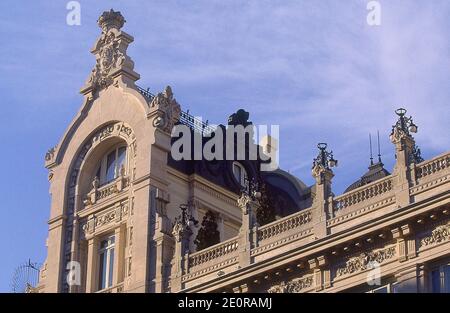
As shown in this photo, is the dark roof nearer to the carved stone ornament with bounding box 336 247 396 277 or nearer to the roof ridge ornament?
the roof ridge ornament

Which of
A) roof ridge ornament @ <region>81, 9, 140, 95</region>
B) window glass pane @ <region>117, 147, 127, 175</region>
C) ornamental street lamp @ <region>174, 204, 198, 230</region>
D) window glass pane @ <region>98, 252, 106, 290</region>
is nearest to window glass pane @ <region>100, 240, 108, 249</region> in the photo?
window glass pane @ <region>98, 252, 106, 290</region>

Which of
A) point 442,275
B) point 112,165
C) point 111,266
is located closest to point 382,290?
point 442,275

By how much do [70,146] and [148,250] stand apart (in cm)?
850

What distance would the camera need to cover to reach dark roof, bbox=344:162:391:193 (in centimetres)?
6178

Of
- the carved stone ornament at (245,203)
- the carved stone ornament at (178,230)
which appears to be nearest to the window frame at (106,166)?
the carved stone ornament at (178,230)

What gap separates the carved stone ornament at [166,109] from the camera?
56.5 metres

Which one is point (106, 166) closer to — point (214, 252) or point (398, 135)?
point (214, 252)

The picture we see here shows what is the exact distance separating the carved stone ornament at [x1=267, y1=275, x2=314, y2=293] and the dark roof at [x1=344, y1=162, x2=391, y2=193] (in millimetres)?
13750

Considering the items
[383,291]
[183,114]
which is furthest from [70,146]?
[383,291]

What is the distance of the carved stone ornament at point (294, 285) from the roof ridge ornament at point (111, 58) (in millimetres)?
14296

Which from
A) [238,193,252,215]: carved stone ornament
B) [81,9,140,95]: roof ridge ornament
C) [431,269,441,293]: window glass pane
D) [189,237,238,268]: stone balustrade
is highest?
[81,9,140,95]: roof ridge ornament

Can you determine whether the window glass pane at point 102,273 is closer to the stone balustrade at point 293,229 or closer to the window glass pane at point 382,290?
the stone balustrade at point 293,229

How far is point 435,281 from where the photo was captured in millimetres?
44656

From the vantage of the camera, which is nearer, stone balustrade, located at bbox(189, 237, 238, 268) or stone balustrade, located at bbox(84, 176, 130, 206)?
stone balustrade, located at bbox(189, 237, 238, 268)
